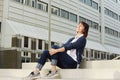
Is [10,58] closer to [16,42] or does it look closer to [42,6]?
[16,42]

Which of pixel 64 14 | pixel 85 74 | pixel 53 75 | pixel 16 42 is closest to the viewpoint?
pixel 85 74

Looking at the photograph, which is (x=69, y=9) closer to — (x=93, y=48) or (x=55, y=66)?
(x=93, y=48)

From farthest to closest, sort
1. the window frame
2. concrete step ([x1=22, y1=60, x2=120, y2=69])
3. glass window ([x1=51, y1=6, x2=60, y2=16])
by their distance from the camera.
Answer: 1. the window frame
2. glass window ([x1=51, y1=6, x2=60, y2=16])
3. concrete step ([x1=22, y1=60, x2=120, y2=69])

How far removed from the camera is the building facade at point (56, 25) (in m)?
30.6

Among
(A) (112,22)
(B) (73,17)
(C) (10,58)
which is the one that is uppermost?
(A) (112,22)

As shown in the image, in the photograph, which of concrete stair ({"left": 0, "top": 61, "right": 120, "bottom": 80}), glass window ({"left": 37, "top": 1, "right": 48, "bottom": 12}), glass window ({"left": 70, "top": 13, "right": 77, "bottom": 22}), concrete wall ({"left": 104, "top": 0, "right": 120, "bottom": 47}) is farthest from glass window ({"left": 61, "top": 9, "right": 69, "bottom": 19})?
concrete stair ({"left": 0, "top": 61, "right": 120, "bottom": 80})

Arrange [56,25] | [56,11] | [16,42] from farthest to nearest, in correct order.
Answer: [56,11] < [56,25] < [16,42]

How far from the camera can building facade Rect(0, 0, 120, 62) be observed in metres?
30.6

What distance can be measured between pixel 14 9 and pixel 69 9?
487 inches

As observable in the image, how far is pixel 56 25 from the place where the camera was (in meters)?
38.5

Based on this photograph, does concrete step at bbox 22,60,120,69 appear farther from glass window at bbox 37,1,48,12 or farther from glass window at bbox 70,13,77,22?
glass window at bbox 70,13,77,22

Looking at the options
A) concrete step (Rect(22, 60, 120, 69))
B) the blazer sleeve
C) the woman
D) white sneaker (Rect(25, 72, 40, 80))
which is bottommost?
white sneaker (Rect(25, 72, 40, 80))

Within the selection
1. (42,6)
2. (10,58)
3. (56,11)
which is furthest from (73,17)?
(10,58)

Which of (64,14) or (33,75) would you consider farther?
(64,14)
